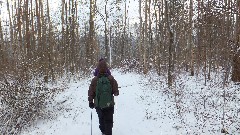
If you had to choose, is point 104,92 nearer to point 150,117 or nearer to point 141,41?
point 150,117

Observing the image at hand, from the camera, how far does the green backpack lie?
284 inches

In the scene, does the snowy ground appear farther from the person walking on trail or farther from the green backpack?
the green backpack

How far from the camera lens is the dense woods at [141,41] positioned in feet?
37.6

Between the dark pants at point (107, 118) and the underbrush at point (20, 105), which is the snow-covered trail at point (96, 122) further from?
the dark pants at point (107, 118)

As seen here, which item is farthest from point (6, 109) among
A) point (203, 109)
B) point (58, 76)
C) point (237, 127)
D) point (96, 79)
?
point (58, 76)

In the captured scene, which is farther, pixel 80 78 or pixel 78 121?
pixel 80 78

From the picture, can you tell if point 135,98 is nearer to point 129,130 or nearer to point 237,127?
point 129,130

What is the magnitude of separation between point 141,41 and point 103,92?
22.8m

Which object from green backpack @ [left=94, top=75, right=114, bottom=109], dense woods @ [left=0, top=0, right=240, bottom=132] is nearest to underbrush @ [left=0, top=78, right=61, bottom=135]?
dense woods @ [left=0, top=0, right=240, bottom=132]

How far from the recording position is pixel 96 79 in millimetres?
7309

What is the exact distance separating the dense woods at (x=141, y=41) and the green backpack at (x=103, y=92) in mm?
2582

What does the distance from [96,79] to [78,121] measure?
2.77 m

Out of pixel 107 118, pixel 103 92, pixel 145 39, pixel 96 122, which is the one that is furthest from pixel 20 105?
pixel 145 39

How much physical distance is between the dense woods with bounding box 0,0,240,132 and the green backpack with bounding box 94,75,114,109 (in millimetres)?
2582
